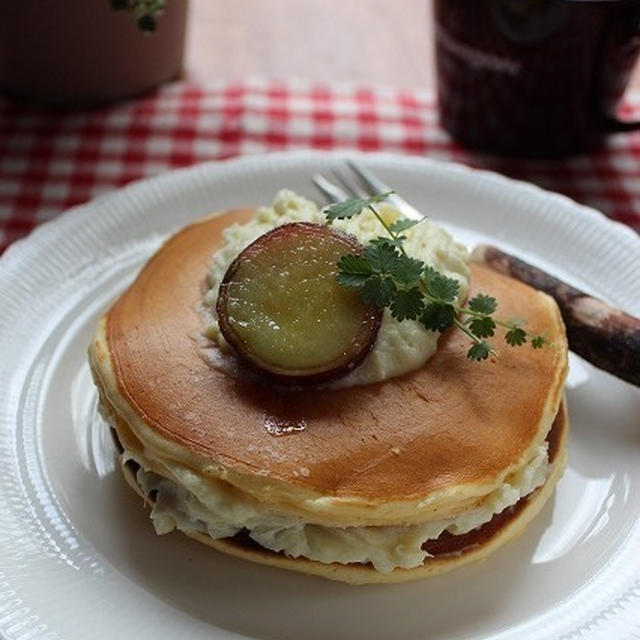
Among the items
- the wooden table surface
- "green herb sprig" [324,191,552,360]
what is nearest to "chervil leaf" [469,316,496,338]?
"green herb sprig" [324,191,552,360]

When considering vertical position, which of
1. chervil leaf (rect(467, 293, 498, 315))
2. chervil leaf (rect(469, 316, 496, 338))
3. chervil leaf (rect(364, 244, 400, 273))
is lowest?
chervil leaf (rect(469, 316, 496, 338))

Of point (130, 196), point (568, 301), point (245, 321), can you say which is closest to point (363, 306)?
point (245, 321)

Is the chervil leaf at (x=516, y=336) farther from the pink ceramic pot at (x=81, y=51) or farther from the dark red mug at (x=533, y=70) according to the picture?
the pink ceramic pot at (x=81, y=51)

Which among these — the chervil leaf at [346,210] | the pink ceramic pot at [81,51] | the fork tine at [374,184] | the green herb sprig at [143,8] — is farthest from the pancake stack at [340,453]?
the pink ceramic pot at [81,51]

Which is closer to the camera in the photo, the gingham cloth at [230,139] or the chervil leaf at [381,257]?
the chervil leaf at [381,257]

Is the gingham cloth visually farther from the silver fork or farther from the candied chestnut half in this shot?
the candied chestnut half

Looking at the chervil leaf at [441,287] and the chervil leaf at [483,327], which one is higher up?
the chervil leaf at [441,287]

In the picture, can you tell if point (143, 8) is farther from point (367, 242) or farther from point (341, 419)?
point (341, 419)
